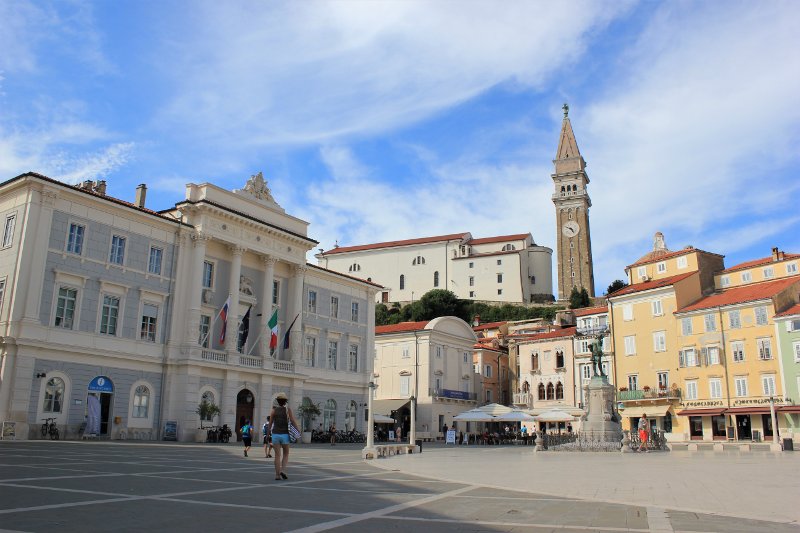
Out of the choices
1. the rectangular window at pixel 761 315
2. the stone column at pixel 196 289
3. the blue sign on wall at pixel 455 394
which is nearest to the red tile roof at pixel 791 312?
the rectangular window at pixel 761 315

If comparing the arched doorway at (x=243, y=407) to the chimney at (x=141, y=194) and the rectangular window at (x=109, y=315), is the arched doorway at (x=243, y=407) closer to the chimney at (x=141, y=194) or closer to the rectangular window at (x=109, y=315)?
the rectangular window at (x=109, y=315)

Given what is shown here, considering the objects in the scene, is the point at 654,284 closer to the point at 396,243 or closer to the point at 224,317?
the point at 224,317

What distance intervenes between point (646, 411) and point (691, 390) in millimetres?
4086

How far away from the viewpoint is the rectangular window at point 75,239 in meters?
33.2

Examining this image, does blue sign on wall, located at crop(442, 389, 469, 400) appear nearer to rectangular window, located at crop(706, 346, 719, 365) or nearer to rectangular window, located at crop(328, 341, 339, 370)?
rectangular window, located at crop(328, 341, 339, 370)

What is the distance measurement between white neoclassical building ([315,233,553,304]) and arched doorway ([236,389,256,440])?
83105 mm

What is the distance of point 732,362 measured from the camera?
48.5 m

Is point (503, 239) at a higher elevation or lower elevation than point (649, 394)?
higher

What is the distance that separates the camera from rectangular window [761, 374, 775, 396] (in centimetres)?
4581

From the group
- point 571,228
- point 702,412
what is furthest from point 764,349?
point 571,228

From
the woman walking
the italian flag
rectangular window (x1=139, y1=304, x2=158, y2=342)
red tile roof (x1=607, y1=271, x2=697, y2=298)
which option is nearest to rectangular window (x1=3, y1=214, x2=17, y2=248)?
rectangular window (x1=139, y1=304, x2=158, y2=342)

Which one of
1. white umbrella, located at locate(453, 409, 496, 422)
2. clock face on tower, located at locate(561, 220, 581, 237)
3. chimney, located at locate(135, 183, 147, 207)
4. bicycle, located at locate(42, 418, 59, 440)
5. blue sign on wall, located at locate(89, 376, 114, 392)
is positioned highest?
clock face on tower, located at locate(561, 220, 581, 237)

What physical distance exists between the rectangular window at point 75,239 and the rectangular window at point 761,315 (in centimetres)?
4516

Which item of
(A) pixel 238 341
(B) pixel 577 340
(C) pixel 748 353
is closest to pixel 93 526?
(A) pixel 238 341
